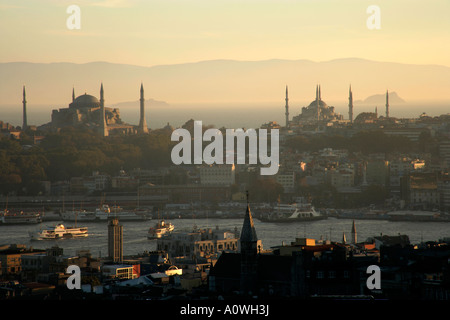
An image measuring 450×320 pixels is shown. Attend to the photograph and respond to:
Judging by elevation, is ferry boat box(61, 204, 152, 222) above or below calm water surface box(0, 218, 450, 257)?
above

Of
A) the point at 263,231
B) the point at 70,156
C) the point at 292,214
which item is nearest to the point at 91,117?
the point at 70,156

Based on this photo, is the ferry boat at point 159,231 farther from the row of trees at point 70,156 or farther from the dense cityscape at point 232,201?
the row of trees at point 70,156

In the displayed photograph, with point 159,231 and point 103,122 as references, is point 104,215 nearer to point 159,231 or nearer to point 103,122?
point 159,231

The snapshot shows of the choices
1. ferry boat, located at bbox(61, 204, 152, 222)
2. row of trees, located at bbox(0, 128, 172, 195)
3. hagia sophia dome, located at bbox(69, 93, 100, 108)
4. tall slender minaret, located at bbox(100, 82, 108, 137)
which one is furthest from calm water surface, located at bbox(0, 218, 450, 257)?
hagia sophia dome, located at bbox(69, 93, 100, 108)

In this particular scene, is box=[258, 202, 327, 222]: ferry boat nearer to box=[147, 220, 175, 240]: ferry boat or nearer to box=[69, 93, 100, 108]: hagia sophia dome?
box=[147, 220, 175, 240]: ferry boat

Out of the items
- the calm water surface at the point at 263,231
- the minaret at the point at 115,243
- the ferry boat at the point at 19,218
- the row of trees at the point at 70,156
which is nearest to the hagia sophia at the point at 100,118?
the row of trees at the point at 70,156

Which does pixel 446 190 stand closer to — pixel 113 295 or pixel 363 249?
pixel 363 249
